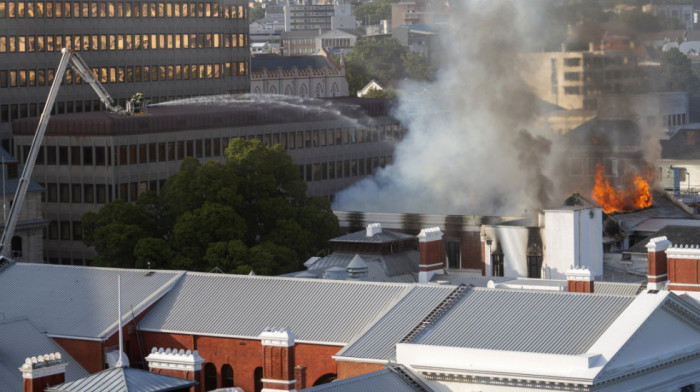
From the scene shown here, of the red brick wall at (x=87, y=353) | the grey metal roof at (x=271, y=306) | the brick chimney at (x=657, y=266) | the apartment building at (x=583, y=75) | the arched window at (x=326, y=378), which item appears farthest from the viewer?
the apartment building at (x=583, y=75)

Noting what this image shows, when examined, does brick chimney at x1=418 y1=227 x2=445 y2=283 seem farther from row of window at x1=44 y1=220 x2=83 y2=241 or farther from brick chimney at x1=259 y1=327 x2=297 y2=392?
row of window at x1=44 y1=220 x2=83 y2=241

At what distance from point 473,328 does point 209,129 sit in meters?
96.2

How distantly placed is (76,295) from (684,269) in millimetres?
33812

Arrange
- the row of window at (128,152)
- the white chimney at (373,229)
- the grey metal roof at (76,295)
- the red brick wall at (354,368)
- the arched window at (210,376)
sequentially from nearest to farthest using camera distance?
the red brick wall at (354,368)
the arched window at (210,376)
the grey metal roof at (76,295)
the white chimney at (373,229)
the row of window at (128,152)

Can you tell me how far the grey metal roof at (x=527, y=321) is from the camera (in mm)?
89875

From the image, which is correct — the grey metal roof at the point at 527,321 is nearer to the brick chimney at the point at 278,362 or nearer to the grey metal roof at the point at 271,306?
the grey metal roof at the point at 271,306

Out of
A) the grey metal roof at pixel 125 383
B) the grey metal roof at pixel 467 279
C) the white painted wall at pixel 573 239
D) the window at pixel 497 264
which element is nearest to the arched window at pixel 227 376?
the grey metal roof at pixel 467 279

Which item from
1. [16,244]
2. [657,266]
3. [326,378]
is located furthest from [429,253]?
[16,244]

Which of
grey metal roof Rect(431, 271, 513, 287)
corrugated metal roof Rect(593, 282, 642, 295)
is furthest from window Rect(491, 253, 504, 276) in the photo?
corrugated metal roof Rect(593, 282, 642, 295)

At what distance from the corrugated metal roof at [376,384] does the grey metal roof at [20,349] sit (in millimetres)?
19225

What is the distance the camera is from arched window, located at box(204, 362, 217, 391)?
333ft

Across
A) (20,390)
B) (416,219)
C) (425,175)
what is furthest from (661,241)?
(425,175)

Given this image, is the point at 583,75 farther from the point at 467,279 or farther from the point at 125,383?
the point at 125,383

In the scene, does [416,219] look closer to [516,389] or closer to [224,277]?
[224,277]
